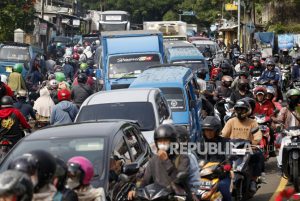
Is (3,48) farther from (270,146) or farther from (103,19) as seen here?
(103,19)

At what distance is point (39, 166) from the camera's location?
20.0 ft

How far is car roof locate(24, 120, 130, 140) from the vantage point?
9.61 m

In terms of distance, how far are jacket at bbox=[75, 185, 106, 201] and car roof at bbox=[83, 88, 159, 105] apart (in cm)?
648

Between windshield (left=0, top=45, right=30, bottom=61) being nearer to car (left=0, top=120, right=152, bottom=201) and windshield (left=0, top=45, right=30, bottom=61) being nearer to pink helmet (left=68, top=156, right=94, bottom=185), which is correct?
car (left=0, top=120, right=152, bottom=201)

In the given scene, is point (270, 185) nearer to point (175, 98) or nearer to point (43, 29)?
point (175, 98)

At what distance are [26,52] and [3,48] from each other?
97 centimetres

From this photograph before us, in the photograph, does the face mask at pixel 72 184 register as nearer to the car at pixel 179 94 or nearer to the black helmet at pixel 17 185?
the black helmet at pixel 17 185

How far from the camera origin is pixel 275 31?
51.9m

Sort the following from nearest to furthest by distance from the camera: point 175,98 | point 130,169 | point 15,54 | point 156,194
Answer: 1. point 156,194
2. point 130,169
3. point 175,98
4. point 15,54

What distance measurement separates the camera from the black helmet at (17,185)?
5.38m

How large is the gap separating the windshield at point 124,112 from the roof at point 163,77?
290 cm

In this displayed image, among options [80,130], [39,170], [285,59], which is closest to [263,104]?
[80,130]

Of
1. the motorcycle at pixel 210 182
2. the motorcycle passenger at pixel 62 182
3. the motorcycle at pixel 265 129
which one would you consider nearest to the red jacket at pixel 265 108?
the motorcycle at pixel 265 129

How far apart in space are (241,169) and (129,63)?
11927 mm
